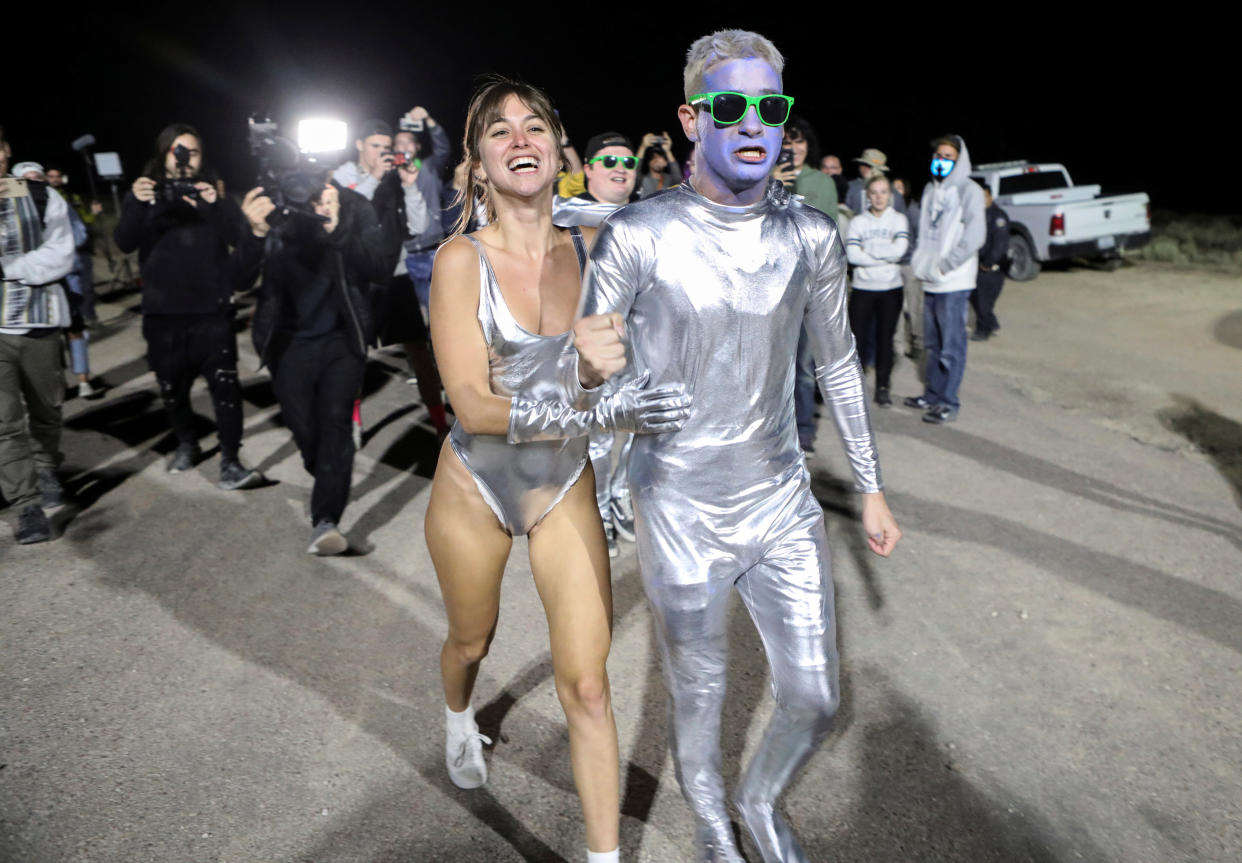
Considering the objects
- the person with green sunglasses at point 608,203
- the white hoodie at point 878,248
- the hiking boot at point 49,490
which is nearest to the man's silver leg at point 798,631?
the person with green sunglasses at point 608,203

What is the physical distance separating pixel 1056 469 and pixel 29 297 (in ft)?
20.9

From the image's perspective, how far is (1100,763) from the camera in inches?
131

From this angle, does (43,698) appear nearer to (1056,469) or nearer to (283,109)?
(1056,469)

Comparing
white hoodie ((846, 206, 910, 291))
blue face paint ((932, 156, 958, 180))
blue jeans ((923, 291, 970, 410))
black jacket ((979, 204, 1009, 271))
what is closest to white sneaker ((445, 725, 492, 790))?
white hoodie ((846, 206, 910, 291))

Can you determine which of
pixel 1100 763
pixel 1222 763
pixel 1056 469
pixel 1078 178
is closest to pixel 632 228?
pixel 1100 763

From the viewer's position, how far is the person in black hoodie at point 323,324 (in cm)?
501

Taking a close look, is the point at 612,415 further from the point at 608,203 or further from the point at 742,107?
the point at 608,203

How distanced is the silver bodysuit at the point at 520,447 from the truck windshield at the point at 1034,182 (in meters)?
15.5

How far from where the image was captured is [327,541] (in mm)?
5184

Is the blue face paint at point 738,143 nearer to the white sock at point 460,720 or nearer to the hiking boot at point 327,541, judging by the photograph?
the white sock at point 460,720

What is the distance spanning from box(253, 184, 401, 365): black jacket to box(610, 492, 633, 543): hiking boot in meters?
1.60

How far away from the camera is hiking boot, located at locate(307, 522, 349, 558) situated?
5184 mm

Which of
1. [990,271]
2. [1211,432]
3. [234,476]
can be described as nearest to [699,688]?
[234,476]

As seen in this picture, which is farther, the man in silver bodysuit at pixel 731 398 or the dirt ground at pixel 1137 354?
the dirt ground at pixel 1137 354
